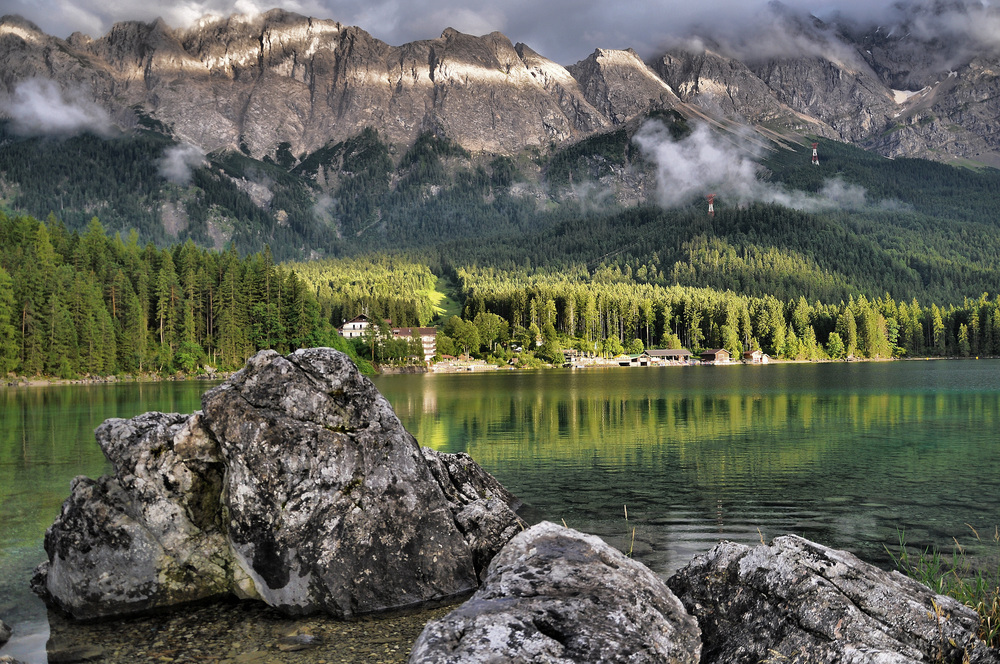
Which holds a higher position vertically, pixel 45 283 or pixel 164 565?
pixel 45 283

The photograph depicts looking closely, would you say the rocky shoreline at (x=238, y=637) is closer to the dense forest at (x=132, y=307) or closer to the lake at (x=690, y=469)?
the lake at (x=690, y=469)

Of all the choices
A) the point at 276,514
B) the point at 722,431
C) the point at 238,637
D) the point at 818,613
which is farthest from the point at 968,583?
the point at 722,431

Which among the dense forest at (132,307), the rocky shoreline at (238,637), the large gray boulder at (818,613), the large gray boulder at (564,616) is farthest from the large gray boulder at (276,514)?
the dense forest at (132,307)

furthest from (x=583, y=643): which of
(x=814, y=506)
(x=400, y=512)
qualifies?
(x=814, y=506)

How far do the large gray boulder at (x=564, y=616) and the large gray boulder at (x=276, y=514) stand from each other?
16.8 ft

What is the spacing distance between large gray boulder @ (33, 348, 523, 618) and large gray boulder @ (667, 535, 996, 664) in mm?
6125

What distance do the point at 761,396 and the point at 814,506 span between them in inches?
2312

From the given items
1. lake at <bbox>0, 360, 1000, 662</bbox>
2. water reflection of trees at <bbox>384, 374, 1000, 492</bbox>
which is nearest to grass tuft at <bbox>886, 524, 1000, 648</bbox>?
lake at <bbox>0, 360, 1000, 662</bbox>

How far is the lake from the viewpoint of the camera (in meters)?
20.0

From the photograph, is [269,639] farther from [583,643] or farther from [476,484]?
[476,484]

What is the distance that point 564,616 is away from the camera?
767cm

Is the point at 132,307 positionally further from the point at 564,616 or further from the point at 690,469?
the point at 564,616

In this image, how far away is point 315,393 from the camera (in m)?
14.8

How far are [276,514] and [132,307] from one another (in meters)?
136
